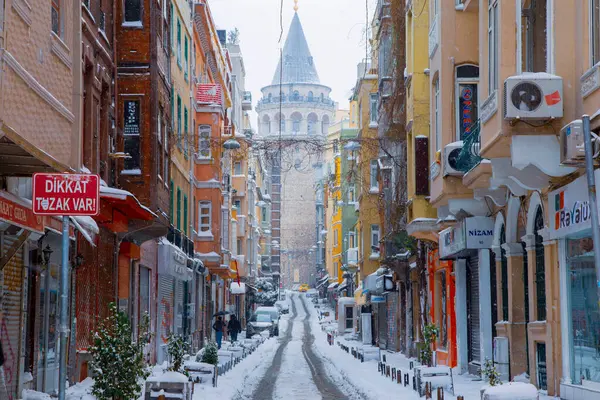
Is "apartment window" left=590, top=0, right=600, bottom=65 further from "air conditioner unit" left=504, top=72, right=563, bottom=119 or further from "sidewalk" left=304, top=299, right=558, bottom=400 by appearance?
"sidewalk" left=304, top=299, right=558, bottom=400

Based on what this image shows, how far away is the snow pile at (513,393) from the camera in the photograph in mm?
12781

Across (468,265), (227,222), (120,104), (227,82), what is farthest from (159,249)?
(227,82)

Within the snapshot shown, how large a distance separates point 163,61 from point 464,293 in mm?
10356

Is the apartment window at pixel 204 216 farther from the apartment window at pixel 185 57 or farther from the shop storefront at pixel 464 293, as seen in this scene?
the shop storefront at pixel 464 293

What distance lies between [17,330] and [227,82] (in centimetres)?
4793

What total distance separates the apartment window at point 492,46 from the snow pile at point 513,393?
6274 mm

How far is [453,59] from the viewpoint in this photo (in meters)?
23.3

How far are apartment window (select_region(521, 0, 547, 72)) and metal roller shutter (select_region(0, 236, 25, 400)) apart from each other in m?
8.50

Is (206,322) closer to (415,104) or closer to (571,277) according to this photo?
(415,104)

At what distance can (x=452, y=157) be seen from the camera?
22.0 metres

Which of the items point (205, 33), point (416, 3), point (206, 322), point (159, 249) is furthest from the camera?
point (206, 322)

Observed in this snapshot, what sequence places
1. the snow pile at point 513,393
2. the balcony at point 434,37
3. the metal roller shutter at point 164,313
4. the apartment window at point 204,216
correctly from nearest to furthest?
the snow pile at point 513,393
the balcony at point 434,37
the metal roller shutter at point 164,313
the apartment window at point 204,216

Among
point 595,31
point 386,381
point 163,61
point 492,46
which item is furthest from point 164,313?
point 595,31

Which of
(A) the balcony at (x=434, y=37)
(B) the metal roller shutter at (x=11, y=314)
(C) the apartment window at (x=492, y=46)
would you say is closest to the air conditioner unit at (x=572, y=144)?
(C) the apartment window at (x=492, y=46)
